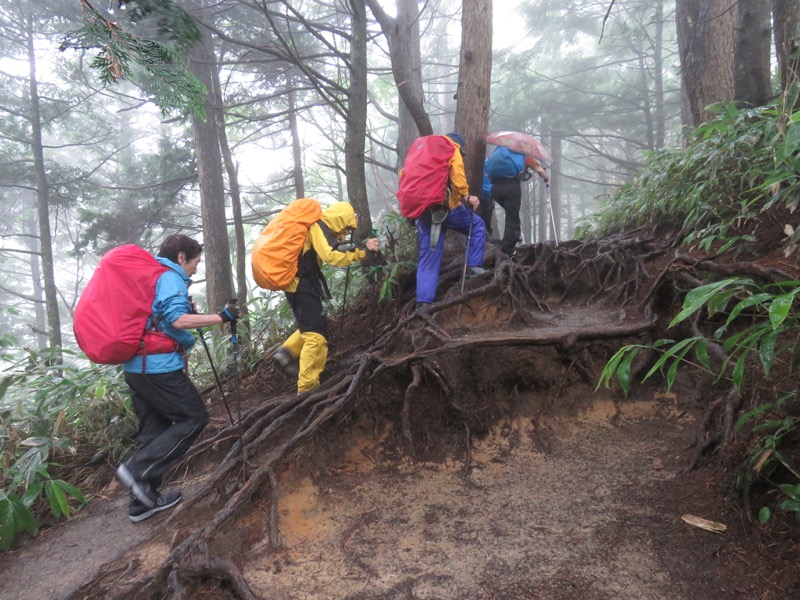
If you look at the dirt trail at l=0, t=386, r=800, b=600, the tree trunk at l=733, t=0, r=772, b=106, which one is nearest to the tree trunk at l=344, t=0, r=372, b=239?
the dirt trail at l=0, t=386, r=800, b=600

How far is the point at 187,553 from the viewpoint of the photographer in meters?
2.71

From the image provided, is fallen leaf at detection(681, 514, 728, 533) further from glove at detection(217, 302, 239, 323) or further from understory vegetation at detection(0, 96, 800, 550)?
glove at detection(217, 302, 239, 323)

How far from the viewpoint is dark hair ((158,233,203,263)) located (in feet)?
12.4

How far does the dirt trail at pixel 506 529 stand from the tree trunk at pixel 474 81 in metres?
4.26

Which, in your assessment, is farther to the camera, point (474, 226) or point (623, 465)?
point (474, 226)

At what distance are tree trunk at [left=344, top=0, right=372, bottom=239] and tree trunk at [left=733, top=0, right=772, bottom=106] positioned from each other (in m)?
5.18

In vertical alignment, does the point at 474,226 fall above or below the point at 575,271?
above

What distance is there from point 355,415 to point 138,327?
1.97 metres

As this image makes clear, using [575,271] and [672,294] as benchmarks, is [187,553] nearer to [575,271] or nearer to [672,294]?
[672,294]

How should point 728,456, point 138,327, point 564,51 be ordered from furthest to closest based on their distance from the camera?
point 564,51
point 138,327
point 728,456

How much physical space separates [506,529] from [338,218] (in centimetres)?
331

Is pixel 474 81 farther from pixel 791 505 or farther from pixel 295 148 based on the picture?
pixel 295 148

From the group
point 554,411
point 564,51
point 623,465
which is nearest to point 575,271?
point 554,411

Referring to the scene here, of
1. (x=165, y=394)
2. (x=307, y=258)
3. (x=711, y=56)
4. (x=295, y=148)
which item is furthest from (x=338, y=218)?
(x=295, y=148)
